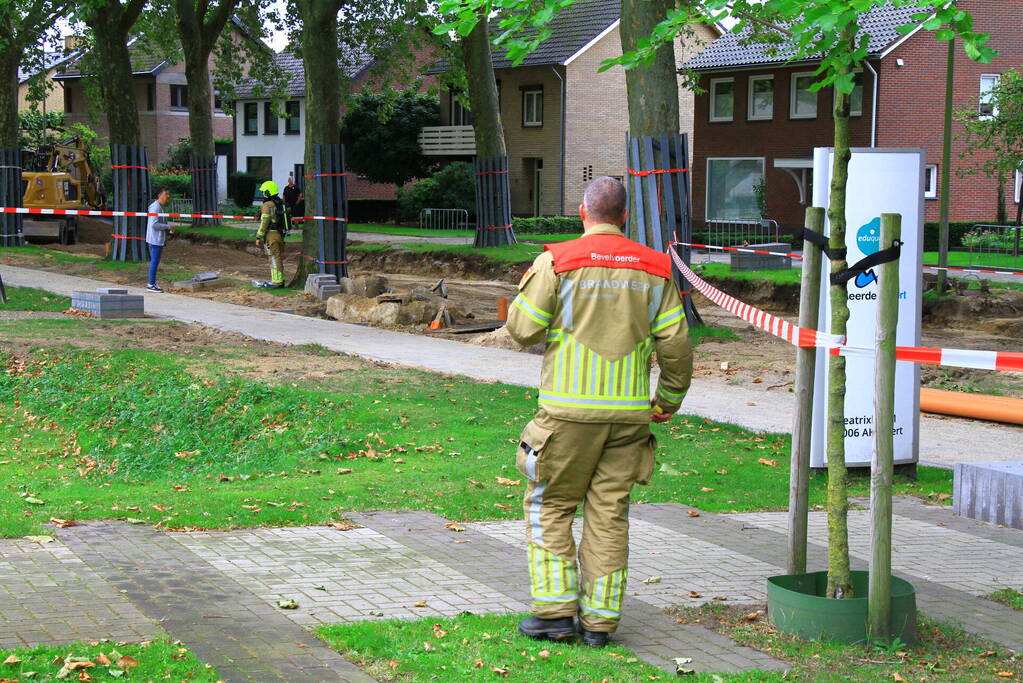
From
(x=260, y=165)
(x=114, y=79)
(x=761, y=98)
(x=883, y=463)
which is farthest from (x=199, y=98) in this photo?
(x=883, y=463)

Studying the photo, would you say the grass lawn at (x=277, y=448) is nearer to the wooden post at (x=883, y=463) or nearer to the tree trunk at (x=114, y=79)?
the wooden post at (x=883, y=463)

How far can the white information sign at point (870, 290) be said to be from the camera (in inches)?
334

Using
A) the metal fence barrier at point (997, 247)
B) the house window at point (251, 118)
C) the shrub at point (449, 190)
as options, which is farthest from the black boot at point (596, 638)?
the house window at point (251, 118)

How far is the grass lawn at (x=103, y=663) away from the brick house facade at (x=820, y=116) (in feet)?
117

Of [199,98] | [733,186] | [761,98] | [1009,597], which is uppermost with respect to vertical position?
[761,98]

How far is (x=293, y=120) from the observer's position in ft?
210

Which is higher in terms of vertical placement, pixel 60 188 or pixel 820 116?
pixel 820 116

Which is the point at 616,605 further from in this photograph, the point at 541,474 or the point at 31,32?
the point at 31,32

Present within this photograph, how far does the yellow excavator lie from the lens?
115 feet

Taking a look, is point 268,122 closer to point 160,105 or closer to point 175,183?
point 160,105

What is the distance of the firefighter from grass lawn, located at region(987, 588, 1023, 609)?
2137 mm

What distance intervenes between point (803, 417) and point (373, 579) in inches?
87.8

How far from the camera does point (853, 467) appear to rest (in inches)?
353

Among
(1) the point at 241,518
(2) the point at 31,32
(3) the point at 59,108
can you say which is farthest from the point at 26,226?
(3) the point at 59,108
